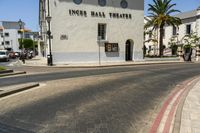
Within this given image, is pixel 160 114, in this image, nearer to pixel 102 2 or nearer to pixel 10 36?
pixel 102 2

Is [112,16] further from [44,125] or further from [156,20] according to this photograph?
[44,125]

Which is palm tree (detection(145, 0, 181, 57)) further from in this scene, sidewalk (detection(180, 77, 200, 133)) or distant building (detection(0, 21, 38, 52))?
distant building (detection(0, 21, 38, 52))

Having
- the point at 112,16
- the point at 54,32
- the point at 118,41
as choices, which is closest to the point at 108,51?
the point at 118,41

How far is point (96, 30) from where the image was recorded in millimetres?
30656

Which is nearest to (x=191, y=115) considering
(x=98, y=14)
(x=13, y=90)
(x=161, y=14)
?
(x=13, y=90)

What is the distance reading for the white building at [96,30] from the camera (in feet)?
94.0

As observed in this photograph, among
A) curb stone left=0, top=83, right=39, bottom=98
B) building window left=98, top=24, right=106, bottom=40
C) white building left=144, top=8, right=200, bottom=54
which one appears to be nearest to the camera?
curb stone left=0, top=83, right=39, bottom=98

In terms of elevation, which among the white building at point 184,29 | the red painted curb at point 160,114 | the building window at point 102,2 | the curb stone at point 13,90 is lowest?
the red painted curb at point 160,114

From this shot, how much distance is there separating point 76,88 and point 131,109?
4438 millimetres

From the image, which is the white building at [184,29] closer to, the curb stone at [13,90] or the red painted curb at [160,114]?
the red painted curb at [160,114]

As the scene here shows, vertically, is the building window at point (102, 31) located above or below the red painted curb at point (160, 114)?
above

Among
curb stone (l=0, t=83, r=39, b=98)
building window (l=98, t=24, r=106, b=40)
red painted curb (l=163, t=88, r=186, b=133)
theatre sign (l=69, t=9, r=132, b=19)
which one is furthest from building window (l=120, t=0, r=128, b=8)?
red painted curb (l=163, t=88, r=186, b=133)

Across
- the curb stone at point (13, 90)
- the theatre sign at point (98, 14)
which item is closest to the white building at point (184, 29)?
the theatre sign at point (98, 14)

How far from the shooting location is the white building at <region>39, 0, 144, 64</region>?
28.6 metres
